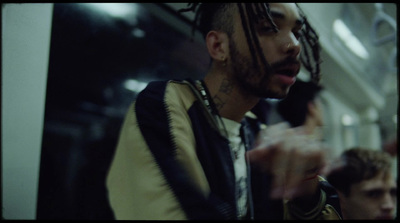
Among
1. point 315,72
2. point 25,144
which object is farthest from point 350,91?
point 25,144

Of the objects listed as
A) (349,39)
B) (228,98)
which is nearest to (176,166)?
(228,98)

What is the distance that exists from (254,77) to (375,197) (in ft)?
3.49

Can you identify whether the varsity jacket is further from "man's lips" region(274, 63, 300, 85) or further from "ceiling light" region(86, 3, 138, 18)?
"ceiling light" region(86, 3, 138, 18)

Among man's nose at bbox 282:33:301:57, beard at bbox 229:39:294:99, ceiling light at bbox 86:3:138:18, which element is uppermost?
ceiling light at bbox 86:3:138:18

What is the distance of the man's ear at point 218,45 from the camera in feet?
2.86

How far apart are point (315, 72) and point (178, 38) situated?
0.65 m

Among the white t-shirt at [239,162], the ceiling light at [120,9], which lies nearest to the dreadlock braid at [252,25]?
the white t-shirt at [239,162]

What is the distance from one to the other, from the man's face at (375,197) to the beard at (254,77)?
73 cm

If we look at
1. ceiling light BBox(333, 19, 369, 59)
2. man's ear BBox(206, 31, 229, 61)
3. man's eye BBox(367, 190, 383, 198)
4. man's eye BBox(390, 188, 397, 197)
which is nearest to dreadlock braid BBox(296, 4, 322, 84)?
man's ear BBox(206, 31, 229, 61)

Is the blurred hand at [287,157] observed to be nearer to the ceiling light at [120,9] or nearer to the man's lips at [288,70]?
the man's lips at [288,70]

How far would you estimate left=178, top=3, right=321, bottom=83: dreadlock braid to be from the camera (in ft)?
2.63

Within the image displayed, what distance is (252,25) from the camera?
82 cm

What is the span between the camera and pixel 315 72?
1.08m

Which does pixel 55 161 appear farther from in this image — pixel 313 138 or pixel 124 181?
pixel 313 138
